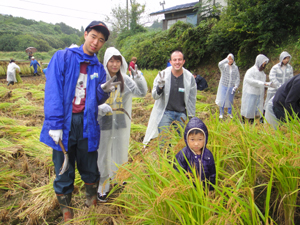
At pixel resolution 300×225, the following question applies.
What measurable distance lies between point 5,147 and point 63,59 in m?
2.42

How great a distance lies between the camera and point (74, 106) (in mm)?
1819

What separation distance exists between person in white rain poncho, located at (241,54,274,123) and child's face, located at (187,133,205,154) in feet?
11.7

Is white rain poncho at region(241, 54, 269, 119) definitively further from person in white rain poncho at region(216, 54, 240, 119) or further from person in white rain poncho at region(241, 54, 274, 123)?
person in white rain poncho at region(216, 54, 240, 119)

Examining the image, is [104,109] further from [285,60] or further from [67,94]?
[285,60]

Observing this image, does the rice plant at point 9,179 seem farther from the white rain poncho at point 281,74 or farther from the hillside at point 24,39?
the hillside at point 24,39

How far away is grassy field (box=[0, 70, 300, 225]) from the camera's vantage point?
112cm

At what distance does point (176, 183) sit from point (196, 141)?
35cm

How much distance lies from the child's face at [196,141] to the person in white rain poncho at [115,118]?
1.14 m

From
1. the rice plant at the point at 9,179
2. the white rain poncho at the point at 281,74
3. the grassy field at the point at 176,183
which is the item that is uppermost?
the white rain poncho at the point at 281,74

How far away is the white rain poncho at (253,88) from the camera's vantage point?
4.36 m

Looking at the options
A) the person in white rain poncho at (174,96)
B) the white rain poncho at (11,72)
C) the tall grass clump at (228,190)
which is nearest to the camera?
the tall grass clump at (228,190)

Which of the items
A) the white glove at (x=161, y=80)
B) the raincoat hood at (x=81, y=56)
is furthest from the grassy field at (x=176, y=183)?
the raincoat hood at (x=81, y=56)

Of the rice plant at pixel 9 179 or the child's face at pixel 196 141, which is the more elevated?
the child's face at pixel 196 141

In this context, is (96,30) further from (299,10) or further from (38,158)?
(299,10)
